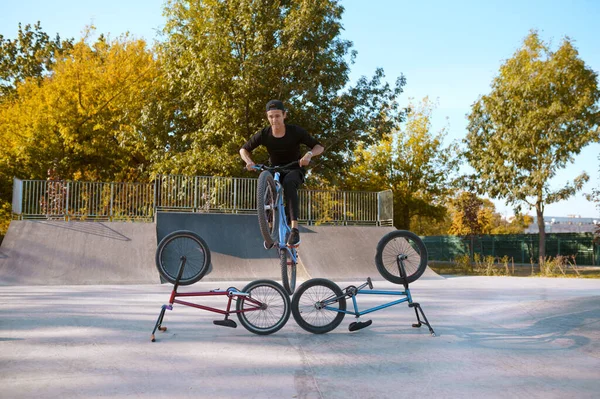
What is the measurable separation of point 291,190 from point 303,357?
2679mm

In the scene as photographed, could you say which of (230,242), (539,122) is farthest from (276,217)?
(539,122)

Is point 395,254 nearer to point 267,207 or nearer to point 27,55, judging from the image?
point 267,207

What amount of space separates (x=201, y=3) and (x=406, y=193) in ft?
63.4

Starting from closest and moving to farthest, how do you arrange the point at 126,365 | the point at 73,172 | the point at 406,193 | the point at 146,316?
the point at 126,365, the point at 146,316, the point at 73,172, the point at 406,193

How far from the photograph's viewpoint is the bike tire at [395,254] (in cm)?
545

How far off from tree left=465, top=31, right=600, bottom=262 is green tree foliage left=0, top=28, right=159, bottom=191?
20.8 meters

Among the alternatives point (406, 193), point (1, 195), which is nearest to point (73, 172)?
point (1, 195)

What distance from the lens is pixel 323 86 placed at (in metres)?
19.8

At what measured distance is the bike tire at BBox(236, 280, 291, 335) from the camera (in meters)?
4.95

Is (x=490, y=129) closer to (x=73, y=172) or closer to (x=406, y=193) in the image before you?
(x=406, y=193)

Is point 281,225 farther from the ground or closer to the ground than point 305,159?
closer to the ground

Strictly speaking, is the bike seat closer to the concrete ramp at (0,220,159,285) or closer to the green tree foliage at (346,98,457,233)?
the concrete ramp at (0,220,159,285)

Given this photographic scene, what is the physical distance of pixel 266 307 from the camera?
4.99 m

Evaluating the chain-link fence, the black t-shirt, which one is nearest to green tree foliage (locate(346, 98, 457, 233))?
the chain-link fence
